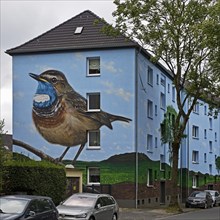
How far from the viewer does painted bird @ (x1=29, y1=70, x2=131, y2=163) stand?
41.7 meters

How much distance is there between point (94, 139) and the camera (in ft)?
137

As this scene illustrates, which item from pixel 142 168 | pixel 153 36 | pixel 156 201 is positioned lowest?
pixel 156 201

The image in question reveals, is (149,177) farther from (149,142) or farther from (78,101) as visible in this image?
(78,101)

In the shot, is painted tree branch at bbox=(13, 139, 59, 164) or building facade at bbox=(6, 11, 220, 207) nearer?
building facade at bbox=(6, 11, 220, 207)

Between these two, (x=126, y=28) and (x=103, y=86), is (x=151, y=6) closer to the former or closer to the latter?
(x=126, y=28)

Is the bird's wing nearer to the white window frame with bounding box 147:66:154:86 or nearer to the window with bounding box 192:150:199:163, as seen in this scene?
the white window frame with bounding box 147:66:154:86

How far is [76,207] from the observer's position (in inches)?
858

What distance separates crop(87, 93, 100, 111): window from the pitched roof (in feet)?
11.6

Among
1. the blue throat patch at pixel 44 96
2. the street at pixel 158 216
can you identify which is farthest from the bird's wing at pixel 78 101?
the street at pixel 158 216

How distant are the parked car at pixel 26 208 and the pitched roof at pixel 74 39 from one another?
24.9 m

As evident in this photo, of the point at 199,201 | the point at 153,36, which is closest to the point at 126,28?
the point at 153,36

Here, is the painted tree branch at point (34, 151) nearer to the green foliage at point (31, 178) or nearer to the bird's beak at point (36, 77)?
the bird's beak at point (36, 77)

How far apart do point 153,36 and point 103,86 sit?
6.56m

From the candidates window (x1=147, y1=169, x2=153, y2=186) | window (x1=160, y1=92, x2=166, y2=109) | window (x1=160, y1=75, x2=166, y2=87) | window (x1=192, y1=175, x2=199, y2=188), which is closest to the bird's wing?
window (x1=147, y1=169, x2=153, y2=186)
